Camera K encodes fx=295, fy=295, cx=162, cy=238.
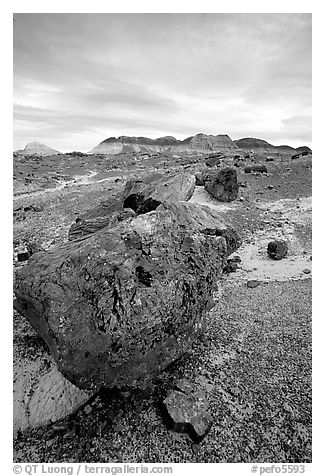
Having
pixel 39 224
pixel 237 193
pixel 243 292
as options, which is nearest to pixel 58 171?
pixel 39 224

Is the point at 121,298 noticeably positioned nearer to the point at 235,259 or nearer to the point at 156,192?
the point at 156,192

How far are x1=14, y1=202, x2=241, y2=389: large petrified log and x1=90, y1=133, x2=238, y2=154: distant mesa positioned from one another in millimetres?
85271

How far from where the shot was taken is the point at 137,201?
11.9m

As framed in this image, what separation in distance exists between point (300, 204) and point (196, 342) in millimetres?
17830

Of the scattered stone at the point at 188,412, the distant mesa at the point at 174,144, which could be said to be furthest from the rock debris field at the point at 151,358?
the distant mesa at the point at 174,144

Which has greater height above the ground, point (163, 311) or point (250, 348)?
point (163, 311)

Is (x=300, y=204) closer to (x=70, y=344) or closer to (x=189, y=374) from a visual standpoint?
(x=189, y=374)

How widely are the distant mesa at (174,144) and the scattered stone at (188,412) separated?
285 feet

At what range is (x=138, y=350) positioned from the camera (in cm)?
543

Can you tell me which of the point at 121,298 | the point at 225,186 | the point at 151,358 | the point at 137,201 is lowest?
the point at 151,358

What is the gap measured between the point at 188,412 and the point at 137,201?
801 centimetres

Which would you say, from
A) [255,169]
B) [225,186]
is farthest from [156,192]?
[255,169]

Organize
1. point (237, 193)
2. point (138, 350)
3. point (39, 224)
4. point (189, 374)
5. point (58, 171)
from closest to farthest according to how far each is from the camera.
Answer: point (138, 350)
point (189, 374)
point (39, 224)
point (237, 193)
point (58, 171)

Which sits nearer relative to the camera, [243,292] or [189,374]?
[189,374]
